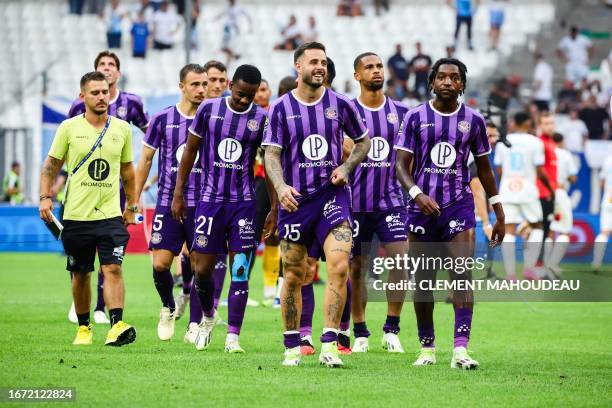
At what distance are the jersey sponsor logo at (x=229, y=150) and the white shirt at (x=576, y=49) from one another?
26400mm

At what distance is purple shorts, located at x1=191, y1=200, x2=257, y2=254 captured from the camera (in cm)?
1040

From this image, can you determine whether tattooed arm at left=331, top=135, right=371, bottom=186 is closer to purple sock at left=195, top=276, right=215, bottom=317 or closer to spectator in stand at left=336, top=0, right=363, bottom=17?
purple sock at left=195, top=276, right=215, bottom=317

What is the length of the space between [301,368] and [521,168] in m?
9.99

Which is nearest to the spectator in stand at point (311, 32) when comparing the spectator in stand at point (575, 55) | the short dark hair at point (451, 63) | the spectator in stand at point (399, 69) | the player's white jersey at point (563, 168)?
the spectator in stand at point (399, 69)

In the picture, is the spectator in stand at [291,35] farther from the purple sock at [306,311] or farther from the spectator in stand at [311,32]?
the purple sock at [306,311]

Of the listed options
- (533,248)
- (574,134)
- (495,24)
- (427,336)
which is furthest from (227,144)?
(495,24)

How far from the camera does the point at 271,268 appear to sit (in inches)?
621

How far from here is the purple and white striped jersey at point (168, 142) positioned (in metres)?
11.5

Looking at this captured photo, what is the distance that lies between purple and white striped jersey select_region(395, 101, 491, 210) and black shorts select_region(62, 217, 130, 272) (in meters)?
2.67

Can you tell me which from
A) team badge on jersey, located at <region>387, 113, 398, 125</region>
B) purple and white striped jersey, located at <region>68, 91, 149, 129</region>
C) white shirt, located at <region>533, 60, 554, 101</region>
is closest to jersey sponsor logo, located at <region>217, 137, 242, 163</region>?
team badge on jersey, located at <region>387, 113, 398, 125</region>

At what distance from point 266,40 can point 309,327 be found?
27099mm

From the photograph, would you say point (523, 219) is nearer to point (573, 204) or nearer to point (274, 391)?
point (573, 204)

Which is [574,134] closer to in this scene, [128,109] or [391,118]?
[128,109]

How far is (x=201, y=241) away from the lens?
34.4 ft
